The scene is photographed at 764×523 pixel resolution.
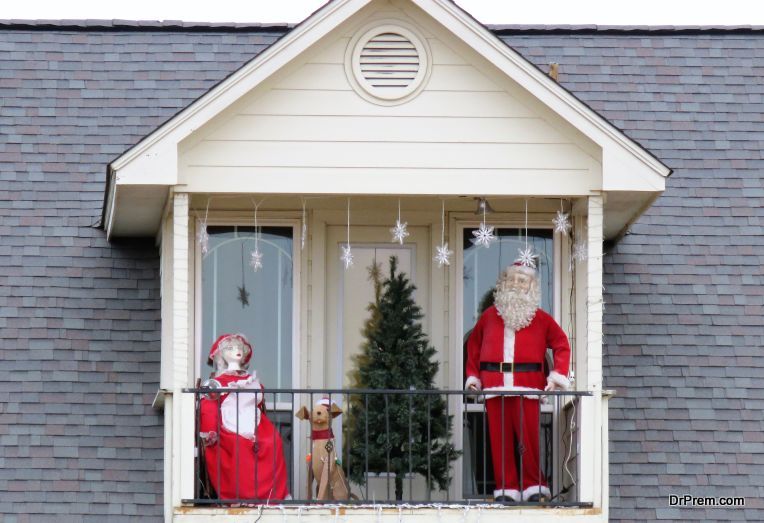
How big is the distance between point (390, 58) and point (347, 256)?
1.41 metres

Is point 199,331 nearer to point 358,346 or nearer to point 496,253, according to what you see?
point 358,346

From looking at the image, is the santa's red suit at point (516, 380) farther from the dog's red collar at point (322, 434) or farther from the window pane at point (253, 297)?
the window pane at point (253, 297)

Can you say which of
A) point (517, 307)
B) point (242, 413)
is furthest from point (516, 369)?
point (242, 413)

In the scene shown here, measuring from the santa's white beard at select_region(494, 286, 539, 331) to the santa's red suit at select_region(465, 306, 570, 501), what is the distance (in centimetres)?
4

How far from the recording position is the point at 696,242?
16.9 metres

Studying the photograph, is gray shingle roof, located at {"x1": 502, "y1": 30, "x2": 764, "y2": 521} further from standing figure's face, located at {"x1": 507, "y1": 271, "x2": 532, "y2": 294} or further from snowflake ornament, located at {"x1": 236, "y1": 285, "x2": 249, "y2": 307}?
snowflake ornament, located at {"x1": 236, "y1": 285, "x2": 249, "y2": 307}

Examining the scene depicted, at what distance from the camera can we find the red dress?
584 inches

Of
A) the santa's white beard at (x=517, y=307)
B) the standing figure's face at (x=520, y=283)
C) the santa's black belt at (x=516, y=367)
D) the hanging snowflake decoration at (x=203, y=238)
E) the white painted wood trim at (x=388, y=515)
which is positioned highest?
the hanging snowflake decoration at (x=203, y=238)

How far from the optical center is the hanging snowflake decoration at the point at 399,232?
49.8 ft

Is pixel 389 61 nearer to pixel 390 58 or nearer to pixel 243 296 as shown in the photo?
pixel 390 58

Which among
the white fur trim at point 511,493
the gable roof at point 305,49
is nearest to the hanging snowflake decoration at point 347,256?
the gable roof at point 305,49

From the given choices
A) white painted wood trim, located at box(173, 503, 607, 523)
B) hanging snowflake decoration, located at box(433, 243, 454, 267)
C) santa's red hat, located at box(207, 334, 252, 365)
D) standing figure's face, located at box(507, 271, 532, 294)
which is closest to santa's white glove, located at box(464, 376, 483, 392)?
standing figure's face, located at box(507, 271, 532, 294)

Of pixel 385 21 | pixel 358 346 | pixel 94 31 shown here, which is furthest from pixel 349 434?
pixel 94 31

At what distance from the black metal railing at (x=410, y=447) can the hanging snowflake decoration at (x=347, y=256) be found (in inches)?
37.5
